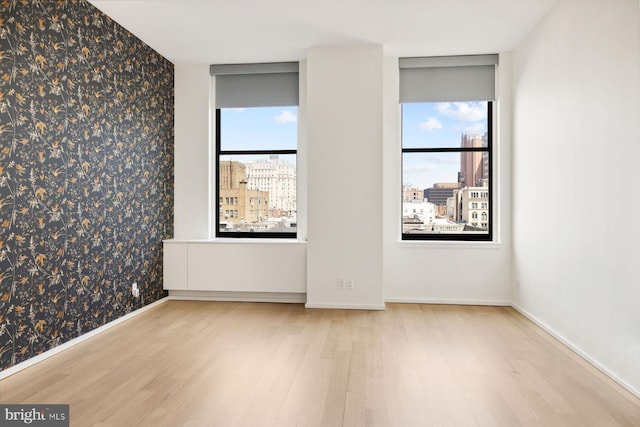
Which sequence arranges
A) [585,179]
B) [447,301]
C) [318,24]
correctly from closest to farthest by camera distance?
[585,179] → [318,24] → [447,301]

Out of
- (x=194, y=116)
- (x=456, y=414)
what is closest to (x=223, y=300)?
(x=194, y=116)

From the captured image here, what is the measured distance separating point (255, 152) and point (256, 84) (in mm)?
811

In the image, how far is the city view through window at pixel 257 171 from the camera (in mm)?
4977

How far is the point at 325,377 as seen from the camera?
101 inches

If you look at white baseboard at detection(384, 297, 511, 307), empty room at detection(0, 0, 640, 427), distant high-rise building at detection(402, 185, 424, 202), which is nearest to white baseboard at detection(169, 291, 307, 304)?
empty room at detection(0, 0, 640, 427)

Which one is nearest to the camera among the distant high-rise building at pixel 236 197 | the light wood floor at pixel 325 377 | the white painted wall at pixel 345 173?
the light wood floor at pixel 325 377

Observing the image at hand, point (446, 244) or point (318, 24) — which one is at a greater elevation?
point (318, 24)

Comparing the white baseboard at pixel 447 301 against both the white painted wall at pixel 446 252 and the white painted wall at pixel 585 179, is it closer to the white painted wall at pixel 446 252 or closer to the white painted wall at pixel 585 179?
the white painted wall at pixel 446 252

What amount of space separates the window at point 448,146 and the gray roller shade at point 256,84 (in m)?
1.31

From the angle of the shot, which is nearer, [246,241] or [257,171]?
[246,241]

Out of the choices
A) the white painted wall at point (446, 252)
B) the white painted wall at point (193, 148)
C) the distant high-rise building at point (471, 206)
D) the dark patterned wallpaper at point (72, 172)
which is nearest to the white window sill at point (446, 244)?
the white painted wall at point (446, 252)

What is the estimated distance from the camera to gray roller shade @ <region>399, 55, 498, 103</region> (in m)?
4.59

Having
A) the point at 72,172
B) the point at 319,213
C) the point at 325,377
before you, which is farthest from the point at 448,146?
the point at 72,172

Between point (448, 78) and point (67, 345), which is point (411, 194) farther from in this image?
point (67, 345)
